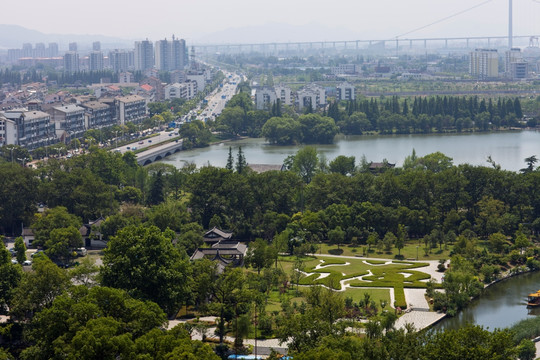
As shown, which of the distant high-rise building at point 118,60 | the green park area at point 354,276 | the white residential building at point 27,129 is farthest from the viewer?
the distant high-rise building at point 118,60

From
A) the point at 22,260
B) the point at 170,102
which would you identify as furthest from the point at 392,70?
the point at 22,260

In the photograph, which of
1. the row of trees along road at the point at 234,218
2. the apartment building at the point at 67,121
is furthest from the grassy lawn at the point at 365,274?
the apartment building at the point at 67,121

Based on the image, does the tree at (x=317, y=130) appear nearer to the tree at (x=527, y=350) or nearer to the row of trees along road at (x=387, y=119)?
the row of trees along road at (x=387, y=119)

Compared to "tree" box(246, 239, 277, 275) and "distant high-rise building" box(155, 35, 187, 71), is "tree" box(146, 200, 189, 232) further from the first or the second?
"distant high-rise building" box(155, 35, 187, 71)

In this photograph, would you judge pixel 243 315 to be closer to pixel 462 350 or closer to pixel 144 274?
pixel 144 274

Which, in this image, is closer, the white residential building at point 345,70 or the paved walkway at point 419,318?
the paved walkway at point 419,318

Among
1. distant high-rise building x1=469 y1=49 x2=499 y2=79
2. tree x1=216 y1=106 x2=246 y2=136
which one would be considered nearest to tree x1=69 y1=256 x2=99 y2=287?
tree x1=216 y1=106 x2=246 y2=136
